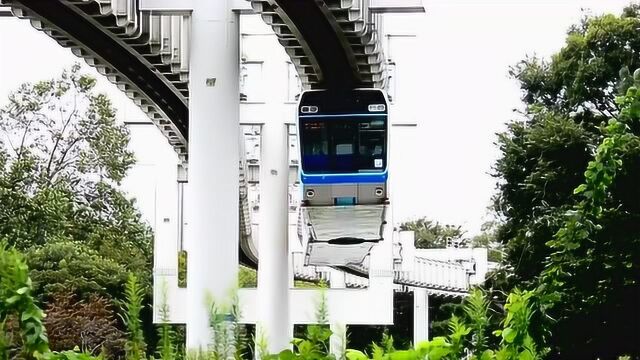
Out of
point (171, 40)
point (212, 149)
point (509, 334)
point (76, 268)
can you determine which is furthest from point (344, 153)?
point (76, 268)

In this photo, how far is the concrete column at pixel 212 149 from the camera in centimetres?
1844

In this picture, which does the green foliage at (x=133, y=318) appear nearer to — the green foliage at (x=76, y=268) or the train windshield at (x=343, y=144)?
the train windshield at (x=343, y=144)

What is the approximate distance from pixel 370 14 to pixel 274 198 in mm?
8730

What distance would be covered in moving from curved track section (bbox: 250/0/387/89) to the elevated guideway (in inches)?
0.6

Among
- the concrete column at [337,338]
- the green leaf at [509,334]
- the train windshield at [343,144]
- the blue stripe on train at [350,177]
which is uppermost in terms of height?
the train windshield at [343,144]

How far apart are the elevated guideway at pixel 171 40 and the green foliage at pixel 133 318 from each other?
1452cm

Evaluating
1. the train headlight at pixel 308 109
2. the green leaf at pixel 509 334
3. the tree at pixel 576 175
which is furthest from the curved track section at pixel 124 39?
the green leaf at pixel 509 334

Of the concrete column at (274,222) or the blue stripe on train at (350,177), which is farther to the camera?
the concrete column at (274,222)

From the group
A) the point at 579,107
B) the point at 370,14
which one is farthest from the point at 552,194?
the point at 370,14

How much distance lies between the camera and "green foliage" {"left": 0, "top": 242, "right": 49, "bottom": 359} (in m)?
2.19

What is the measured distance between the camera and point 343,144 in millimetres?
22484

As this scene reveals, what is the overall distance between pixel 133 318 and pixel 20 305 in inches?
8.2

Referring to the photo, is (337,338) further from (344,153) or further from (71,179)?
(71,179)

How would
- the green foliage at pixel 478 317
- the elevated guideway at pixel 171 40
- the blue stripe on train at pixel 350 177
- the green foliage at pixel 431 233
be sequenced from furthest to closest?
1. the green foliage at pixel 431 233
2. the blue stripe on train at pixel 350 177
3. the elevated guideway at pixel 171 40
4. the green foliage at pixel 478 317
